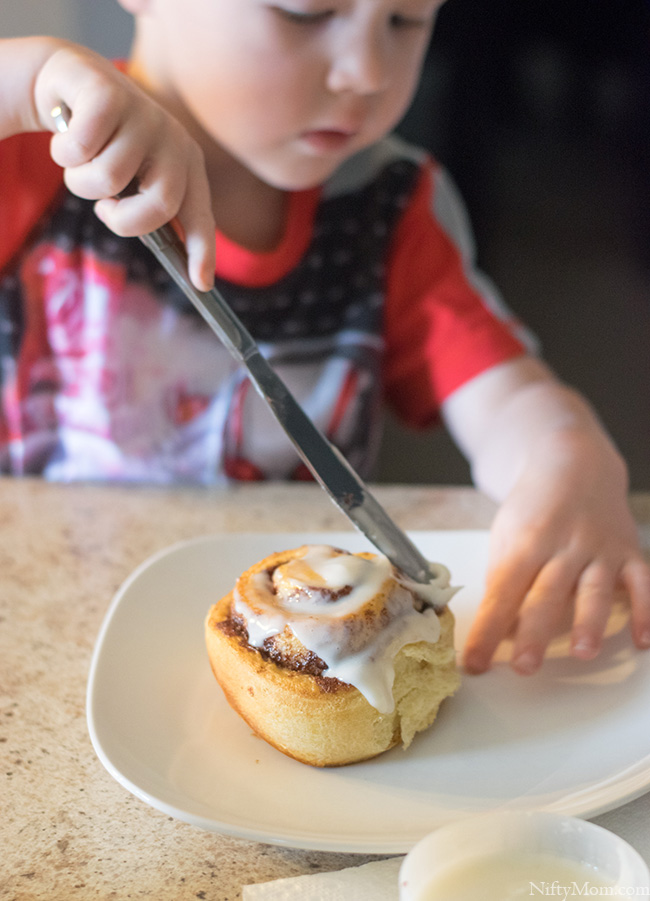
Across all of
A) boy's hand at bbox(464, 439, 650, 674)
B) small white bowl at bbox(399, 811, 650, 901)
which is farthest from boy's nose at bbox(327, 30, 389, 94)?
small white bowl at bbox(399, 811, 650, 901)

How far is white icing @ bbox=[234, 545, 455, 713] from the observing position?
490 mm

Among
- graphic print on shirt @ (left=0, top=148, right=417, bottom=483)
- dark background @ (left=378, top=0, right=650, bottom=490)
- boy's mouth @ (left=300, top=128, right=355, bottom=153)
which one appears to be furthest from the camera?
dark background @ (left=378, top=0, right=650, bottom=490)

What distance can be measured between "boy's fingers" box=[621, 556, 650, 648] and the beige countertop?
167 millimetres

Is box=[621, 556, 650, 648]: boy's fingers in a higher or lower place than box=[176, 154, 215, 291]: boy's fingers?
lower

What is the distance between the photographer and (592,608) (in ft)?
2.06

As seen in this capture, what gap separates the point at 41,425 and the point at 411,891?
98cm

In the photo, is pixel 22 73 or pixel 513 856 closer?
pixel 513 856

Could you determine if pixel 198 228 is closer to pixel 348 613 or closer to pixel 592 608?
pixel 348 613

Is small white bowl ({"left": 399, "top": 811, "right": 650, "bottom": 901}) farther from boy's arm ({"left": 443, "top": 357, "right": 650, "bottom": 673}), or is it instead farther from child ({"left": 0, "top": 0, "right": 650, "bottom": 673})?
child ({"left": 0, "top": 0, "right": 650, "bottom": 673})

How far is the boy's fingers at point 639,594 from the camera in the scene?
0.61 metres

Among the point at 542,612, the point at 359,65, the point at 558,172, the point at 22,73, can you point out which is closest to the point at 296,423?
the point at 542,612

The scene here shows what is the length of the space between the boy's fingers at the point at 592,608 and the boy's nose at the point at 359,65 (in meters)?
0.53

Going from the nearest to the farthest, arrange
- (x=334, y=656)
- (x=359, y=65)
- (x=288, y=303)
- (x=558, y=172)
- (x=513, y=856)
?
(x=513, y=856) → (x=334, y=656) → (x=359, y=65) → (x=288, y=303) → (x=558, y=172)

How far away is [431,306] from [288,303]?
0.67 ft
